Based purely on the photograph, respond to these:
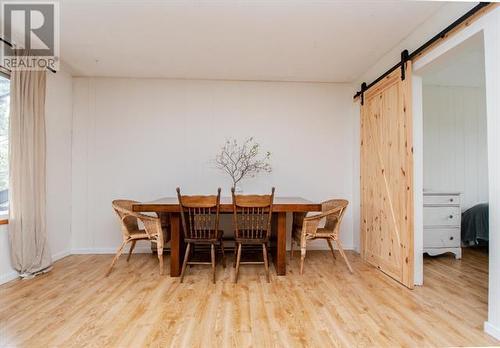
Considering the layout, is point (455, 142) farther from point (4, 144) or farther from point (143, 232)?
point (4, 144)

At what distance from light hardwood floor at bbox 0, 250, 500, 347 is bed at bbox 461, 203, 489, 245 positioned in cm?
99

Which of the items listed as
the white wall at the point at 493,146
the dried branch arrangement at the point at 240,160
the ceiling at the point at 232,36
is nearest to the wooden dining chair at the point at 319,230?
the dried branch arrangement at the point at 240,160

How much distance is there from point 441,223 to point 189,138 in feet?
12.0

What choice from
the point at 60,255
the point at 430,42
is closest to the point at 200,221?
the point at 60,255

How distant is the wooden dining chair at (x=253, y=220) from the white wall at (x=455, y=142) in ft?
10.2

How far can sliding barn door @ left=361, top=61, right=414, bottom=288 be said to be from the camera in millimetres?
2719

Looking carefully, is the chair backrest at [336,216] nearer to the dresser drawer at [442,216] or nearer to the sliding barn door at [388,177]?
the sliding barn door at [388,177]

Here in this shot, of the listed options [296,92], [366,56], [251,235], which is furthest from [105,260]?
[366,56]

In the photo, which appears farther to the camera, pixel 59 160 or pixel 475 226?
pixel 475 226

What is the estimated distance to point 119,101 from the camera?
4.04 metres

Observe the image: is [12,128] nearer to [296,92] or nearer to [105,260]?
[105,260]

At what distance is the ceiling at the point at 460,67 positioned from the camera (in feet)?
7.22

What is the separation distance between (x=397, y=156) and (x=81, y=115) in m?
4.27

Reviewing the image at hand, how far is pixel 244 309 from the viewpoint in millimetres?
2170
